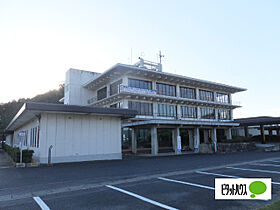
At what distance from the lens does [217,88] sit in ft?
125

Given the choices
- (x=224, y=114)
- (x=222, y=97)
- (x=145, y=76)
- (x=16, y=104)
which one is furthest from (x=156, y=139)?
(x=16, y=104)

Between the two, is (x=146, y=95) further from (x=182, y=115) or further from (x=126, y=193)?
(x=126, y=193)

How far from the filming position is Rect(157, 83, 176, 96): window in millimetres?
31273

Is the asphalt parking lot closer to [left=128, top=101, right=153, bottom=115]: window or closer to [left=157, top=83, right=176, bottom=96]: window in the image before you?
[left=128, top=101, right=153, bottom=115]: window

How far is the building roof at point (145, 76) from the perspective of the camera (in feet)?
88.9

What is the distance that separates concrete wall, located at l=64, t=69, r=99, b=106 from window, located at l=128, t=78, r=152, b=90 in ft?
36.4

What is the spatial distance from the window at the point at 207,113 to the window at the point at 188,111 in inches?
67.6

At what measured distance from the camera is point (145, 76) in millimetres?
29453

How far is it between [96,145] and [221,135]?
30.0 m

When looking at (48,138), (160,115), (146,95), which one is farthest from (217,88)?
(48,138)

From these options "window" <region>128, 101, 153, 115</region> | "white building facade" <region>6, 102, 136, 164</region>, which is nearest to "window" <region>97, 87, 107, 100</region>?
"window" <region>128, 101, 153, 115</region>

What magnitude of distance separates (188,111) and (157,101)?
708 centimetres

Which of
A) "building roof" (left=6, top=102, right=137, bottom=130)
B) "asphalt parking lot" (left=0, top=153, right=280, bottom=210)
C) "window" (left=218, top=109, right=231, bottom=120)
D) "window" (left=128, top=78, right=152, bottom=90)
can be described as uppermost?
"window" (left=128, top=78, right=152, bottom=90)

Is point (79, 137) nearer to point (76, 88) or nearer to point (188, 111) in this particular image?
point (76, 88)
